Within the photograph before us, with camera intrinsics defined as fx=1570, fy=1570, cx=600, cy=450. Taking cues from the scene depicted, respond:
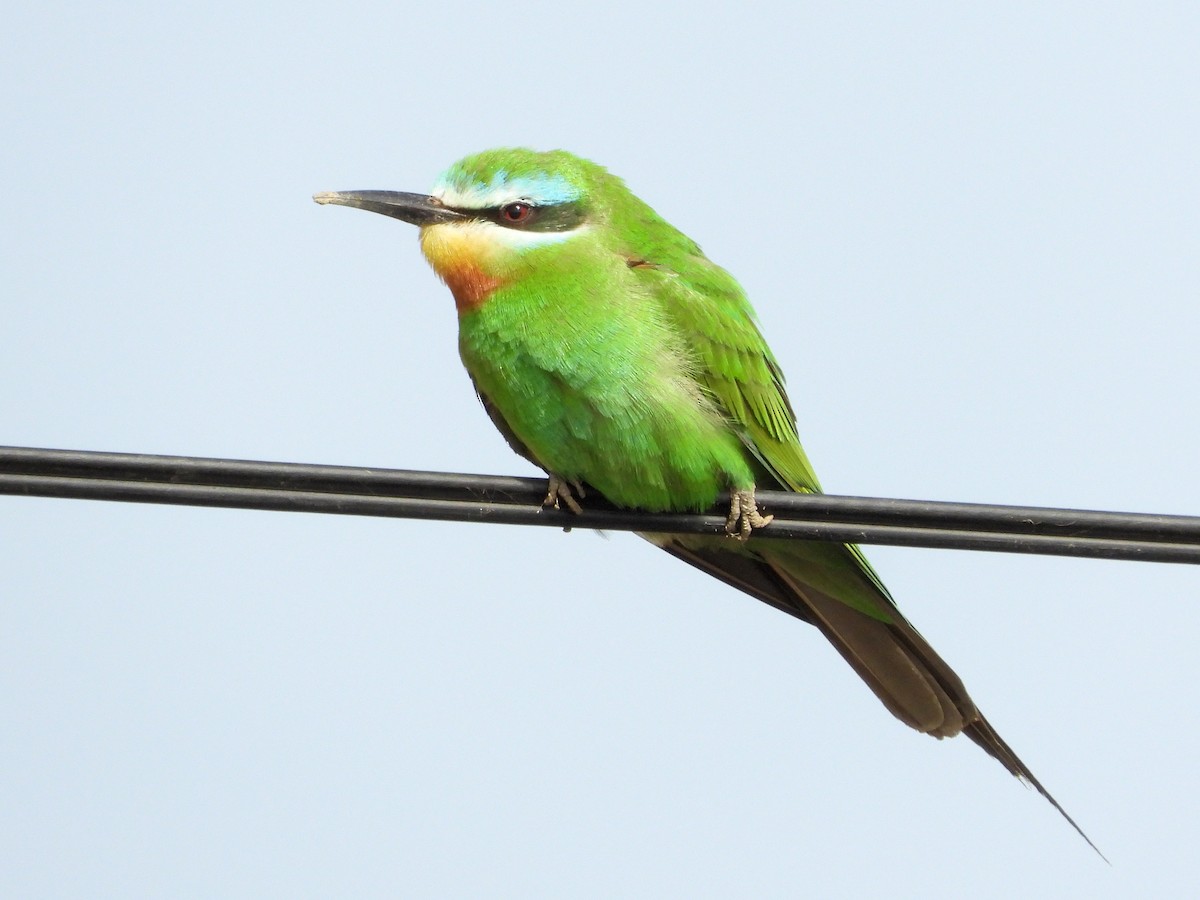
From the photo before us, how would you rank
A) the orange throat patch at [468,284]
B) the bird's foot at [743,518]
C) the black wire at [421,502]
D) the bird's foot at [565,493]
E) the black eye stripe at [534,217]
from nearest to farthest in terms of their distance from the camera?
the black wire at [421,502]
the bird's foot at [565,493]
the bird's foot at [743,518]
the orange throat patch at [468,284]
the black eye stripe at [534,217]

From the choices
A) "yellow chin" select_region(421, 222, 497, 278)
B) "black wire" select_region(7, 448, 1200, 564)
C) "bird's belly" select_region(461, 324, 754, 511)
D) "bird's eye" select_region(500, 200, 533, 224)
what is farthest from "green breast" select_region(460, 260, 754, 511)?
"black wire" select_region(7, 448, 1200, 564)

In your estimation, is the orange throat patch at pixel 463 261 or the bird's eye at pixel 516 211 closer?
the orange throat patch at pixel 463 261

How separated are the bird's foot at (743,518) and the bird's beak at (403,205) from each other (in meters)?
1.25

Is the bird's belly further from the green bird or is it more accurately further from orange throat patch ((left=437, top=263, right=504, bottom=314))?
orange throat patch ((left=437, top=263, right=504, bottom=314))

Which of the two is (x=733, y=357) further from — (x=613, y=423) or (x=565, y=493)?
(x=565, y=493)

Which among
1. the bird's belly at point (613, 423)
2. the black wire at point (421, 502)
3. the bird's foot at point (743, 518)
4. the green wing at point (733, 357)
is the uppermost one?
the green wing at point (733, 357)

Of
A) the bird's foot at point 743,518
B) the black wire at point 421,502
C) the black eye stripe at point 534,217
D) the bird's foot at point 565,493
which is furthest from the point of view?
the black eye stripe at point 534,217

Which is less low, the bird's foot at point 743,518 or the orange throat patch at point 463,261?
the orange throat patch at point 463,261

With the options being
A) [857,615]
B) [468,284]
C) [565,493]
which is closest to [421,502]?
[565,493]

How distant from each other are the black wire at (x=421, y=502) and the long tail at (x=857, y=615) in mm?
1460

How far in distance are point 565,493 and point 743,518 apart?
519 mm

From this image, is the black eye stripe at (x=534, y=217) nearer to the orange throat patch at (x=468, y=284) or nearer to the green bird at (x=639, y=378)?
the green bird at (x=639, y=378)

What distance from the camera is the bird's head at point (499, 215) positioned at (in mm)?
4762

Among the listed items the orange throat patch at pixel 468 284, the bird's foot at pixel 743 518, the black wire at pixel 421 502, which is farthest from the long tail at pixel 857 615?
the black wire at pixel 421 502
